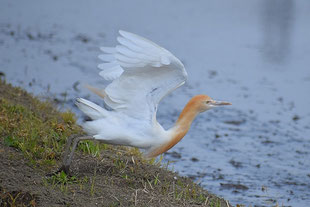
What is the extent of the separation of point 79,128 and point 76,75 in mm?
3596

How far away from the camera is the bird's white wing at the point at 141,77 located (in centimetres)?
486

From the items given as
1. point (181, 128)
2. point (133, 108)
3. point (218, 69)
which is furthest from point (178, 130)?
point (218, 69)

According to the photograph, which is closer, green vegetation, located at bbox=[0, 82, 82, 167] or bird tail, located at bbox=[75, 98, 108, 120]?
bird tail, located at bbox=[75, 98, 108, 120]

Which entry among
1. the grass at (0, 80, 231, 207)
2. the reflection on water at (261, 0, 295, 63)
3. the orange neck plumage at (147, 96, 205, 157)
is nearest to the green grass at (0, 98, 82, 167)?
the grass at (0, 80, 231, 207)

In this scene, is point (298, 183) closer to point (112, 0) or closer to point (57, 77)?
point (57, 77)

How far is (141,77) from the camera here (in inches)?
203

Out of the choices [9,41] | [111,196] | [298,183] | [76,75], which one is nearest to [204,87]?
[76,75]

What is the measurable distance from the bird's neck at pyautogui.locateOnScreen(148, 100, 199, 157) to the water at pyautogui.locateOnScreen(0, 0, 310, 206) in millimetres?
834

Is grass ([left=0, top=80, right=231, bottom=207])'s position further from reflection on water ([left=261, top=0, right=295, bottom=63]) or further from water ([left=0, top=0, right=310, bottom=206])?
reflection on water ([left=261, top=0, right=295, bottom=63])

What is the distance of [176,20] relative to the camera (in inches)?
527

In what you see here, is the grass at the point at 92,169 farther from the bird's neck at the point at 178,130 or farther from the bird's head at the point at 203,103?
the bird's head at the point at 203,103

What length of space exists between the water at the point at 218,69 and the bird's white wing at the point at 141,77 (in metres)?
1.32

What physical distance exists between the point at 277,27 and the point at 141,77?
8.41m

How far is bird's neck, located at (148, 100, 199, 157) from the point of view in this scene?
5.57 metres
